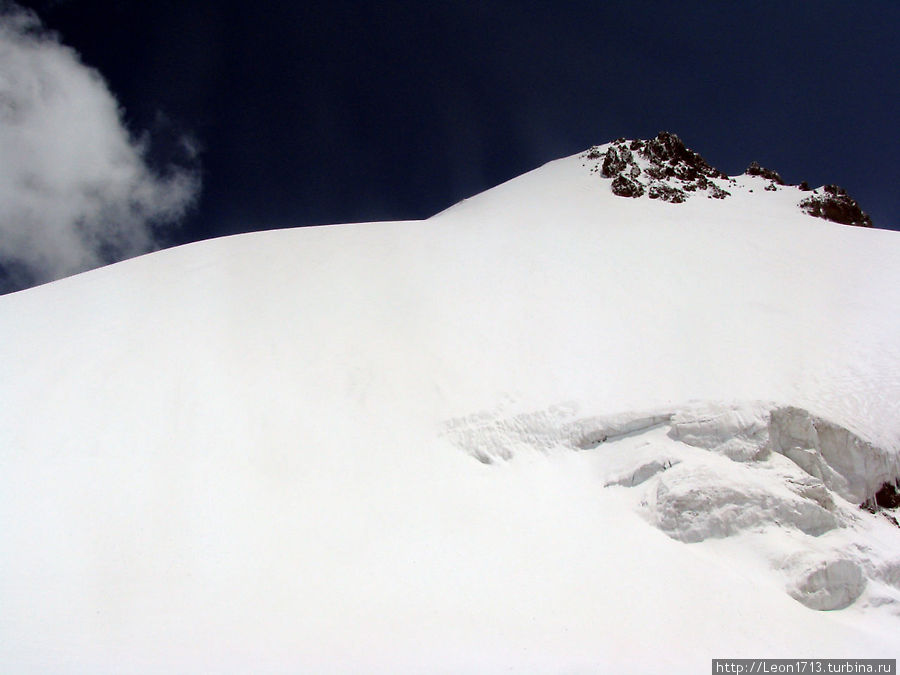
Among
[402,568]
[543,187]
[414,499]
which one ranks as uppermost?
[543,187]

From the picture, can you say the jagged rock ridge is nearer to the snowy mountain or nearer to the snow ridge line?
the snowy mountain

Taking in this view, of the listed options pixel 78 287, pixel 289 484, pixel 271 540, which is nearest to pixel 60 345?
pixel 78 287

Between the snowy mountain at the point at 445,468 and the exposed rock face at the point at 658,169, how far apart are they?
13528 millimetres

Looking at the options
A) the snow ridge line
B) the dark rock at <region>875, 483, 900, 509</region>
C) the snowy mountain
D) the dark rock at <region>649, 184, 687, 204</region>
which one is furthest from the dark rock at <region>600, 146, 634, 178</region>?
the dark rock at <region>875, 483, 900, 509</region>

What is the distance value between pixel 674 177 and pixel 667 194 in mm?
4247

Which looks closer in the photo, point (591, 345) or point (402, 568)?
point (402, 568)

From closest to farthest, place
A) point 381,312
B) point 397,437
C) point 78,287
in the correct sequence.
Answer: point 397,437, point 381,312, point 78,287

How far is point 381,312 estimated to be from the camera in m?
17.3

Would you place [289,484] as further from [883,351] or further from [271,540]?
[883,351]

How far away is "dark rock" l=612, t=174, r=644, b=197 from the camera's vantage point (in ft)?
104

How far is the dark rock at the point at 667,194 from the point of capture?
31.1 m

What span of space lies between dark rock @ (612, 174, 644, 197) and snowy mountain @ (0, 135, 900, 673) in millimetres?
12988

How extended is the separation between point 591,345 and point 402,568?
8.93m

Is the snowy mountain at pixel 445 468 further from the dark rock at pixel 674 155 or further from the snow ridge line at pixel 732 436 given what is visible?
the dark rock at pixel 674 155
